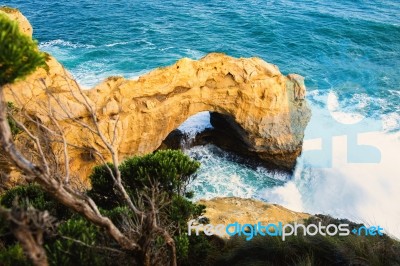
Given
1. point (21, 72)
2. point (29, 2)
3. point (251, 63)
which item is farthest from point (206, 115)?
point (29, 2)

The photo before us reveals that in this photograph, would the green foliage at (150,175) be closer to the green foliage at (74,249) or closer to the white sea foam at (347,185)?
the green foliage at (74,249)

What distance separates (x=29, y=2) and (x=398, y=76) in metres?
36.9

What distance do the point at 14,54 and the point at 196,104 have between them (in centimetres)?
1572

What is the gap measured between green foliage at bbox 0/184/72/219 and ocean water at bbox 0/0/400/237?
10651 millimetres

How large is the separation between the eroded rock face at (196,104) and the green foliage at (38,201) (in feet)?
19.5

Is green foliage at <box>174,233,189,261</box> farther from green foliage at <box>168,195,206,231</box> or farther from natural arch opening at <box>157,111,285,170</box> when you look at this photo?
natural arch opening at <box>157,111,285,170</box>

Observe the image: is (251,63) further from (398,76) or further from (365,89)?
(398,76)

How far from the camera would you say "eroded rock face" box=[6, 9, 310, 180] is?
17594 millimetres

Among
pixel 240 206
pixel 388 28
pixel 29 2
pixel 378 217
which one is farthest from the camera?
pixel 29 2

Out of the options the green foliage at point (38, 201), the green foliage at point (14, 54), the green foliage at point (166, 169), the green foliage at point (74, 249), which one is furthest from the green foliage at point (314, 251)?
the green foliage at point (14, 54)

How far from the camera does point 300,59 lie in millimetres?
33531

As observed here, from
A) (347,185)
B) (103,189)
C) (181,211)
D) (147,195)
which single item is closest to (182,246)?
(181,211)

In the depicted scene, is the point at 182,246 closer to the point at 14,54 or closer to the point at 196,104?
the point at 14,54

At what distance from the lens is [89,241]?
6.89 metres
